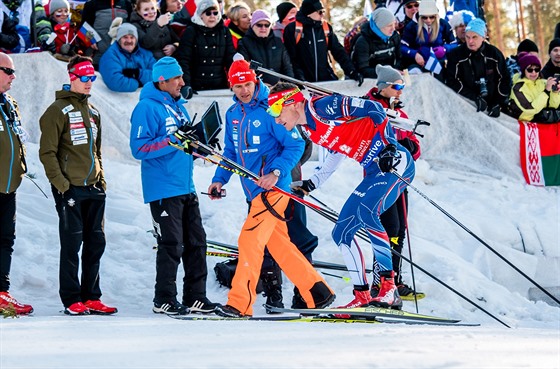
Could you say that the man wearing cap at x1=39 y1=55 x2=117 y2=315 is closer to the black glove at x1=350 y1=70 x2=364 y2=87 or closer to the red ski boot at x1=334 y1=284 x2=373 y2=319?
the red ski boot at x1=334 y1=284 x2=373 y2=319

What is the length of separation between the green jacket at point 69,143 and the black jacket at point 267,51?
4.11 meters

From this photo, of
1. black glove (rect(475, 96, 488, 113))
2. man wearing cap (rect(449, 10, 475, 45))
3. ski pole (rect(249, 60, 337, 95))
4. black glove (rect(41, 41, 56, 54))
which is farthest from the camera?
man wearing cap (rect(449, 10, 475, 45))

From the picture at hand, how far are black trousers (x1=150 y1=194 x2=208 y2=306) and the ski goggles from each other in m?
1.02

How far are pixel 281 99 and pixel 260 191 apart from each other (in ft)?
2.45

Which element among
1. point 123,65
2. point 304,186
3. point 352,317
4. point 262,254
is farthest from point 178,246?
point 123,65

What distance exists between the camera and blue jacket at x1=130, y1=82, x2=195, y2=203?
24.7ft

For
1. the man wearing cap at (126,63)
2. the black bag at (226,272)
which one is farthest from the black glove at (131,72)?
the black bag at (226,272)

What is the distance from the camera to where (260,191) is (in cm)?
750

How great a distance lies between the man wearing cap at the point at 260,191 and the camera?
729 cm

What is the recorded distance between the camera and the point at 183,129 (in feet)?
24.6

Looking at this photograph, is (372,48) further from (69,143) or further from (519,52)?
(69,143)

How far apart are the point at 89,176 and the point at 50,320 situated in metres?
1.40

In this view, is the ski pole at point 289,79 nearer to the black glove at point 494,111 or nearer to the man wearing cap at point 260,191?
the man wearing cap at point 260,191

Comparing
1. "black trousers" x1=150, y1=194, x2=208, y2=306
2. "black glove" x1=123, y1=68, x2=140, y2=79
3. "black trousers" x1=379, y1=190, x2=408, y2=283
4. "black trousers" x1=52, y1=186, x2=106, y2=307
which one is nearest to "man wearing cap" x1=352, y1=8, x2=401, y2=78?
"black glove" x1=123, y1=68, x2=140, y2=79
